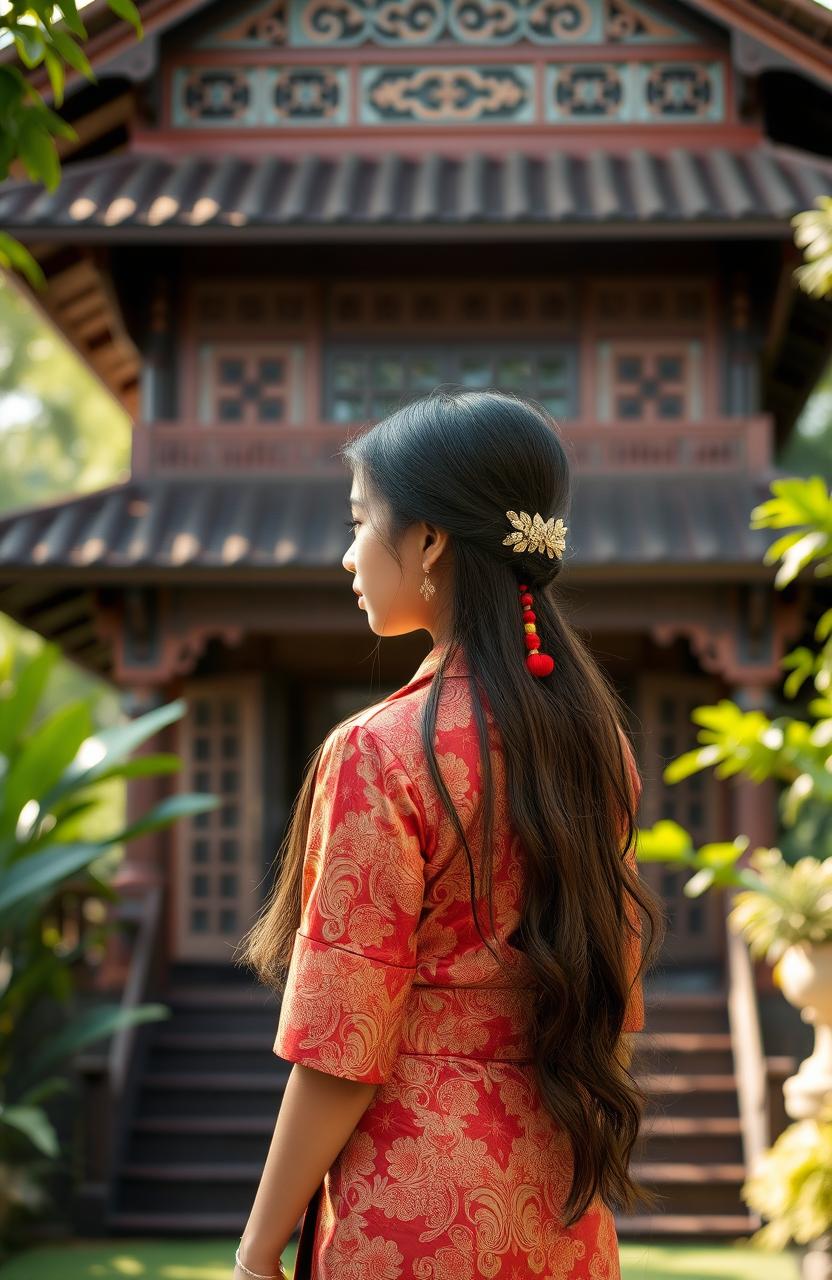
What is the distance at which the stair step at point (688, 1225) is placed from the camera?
7.79 m

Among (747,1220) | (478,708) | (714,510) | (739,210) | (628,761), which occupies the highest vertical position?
(478,708)

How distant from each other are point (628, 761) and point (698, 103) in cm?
889

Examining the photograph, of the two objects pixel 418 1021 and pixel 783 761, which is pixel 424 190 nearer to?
pixel 783 761

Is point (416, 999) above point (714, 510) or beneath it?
above

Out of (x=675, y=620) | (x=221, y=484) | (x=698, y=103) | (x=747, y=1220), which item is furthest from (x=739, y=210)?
(x=747, y=1220)

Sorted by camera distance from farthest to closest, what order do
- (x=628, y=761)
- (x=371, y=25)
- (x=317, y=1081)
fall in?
(x=371, y=25)
(x=628, y=761)
(x=317, y=1081)

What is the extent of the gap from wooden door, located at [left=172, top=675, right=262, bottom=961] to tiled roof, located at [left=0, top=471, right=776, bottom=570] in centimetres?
146

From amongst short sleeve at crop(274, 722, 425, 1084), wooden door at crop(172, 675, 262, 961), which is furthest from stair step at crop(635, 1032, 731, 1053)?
short sleeve at crop(274, 722, 425, 1084)

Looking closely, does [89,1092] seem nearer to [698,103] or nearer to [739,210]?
[739,210]

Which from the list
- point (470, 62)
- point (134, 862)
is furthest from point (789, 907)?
point (470, 62)

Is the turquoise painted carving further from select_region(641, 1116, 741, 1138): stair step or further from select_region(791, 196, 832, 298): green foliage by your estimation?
select_region(641, 1116, 741, 1138): stair step

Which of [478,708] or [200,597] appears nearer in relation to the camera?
[478,708]

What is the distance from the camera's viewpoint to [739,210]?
8.95 metres

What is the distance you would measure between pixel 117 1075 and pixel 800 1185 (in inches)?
148
